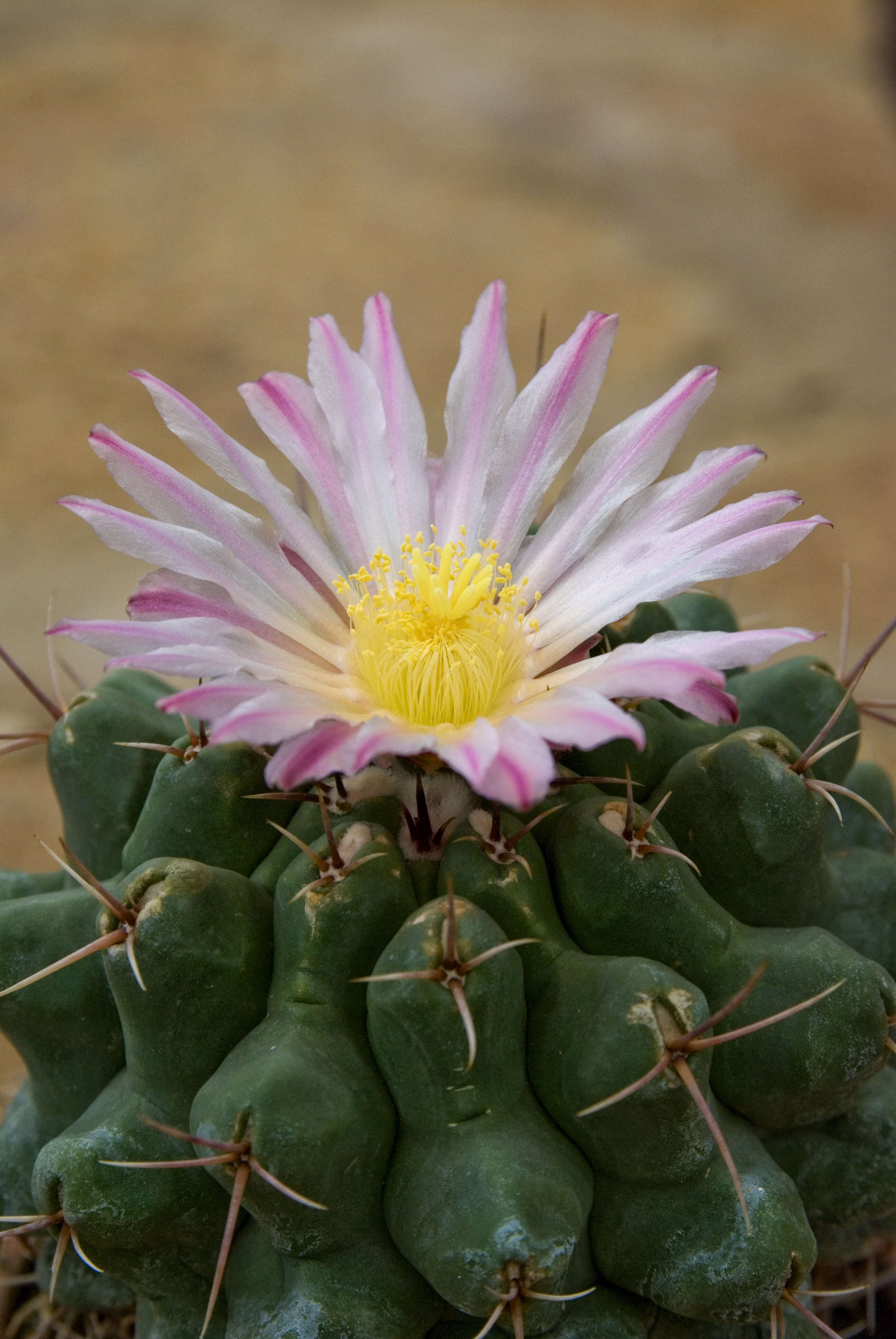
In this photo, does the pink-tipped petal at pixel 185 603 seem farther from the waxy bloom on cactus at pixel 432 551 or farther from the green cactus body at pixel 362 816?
the green cactus body at pixel 362 816

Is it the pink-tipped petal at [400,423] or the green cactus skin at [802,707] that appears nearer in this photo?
the pink-tipped petal at [400,423]

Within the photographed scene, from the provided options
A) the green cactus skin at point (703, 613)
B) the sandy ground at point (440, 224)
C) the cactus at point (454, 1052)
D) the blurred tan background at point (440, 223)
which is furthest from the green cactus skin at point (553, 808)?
the sandy ground at point (440, 224)

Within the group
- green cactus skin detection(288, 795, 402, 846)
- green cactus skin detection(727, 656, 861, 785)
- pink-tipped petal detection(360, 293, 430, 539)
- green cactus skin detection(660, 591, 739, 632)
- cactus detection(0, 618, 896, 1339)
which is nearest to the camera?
cactus detection(0, 618, 896, 1339)

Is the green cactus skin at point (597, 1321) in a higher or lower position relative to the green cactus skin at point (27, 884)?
lower

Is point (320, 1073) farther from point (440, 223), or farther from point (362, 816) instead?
point (440, 223)

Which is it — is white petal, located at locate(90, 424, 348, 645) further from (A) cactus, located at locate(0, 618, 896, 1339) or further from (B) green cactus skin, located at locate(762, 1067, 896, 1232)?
(B) green cactus skin, located at locate(762, 1067, 896, 1232)

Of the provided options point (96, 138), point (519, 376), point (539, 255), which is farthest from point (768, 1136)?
point (96, 138)

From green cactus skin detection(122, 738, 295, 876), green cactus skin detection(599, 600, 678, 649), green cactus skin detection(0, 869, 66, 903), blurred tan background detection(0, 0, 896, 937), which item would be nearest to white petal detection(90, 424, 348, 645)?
green cactus skin detection(122, 738, 295, 876)

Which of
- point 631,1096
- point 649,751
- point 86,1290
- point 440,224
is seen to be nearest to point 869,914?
point 649,751
